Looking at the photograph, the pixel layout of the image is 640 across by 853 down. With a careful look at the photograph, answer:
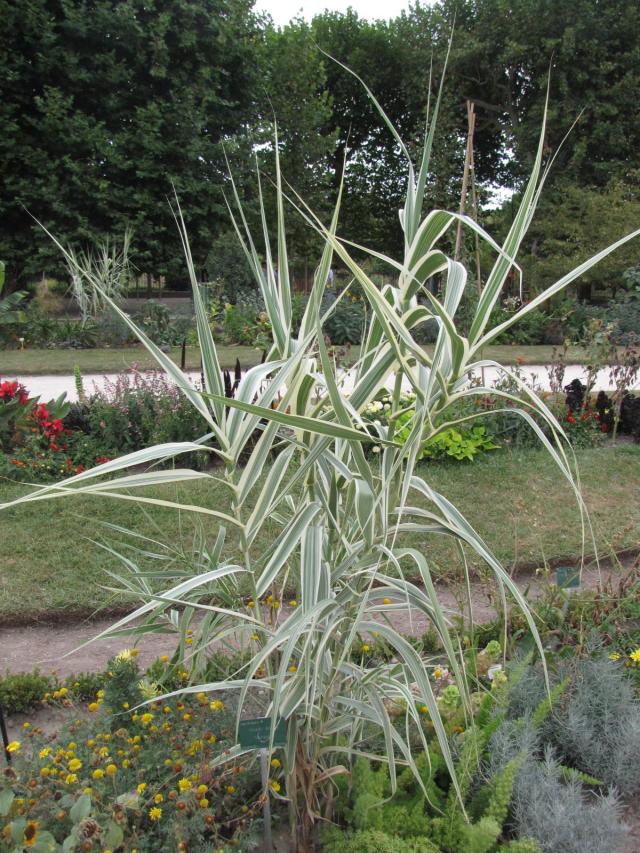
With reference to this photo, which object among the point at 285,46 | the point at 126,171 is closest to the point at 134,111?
the point at 126,171

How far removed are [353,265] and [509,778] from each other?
132cm

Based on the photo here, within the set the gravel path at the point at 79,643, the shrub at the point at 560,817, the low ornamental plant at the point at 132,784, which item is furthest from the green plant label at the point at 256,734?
the gravel path at the point at 79,643

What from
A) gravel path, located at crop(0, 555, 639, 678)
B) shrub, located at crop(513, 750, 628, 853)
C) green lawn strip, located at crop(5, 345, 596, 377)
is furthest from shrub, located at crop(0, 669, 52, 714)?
green lawn strip, located at crop(5, 345, 596, 377)

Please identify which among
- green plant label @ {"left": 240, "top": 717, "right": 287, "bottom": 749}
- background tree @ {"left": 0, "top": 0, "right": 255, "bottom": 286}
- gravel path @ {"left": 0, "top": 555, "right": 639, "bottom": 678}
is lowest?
gravel path @ {"left": 0, "top": 555, "right": 639, "bottom": 678}

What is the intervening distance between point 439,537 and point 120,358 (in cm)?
779

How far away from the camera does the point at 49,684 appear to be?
251cm

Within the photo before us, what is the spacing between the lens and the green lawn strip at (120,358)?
9609mm

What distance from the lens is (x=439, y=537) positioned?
4062mm

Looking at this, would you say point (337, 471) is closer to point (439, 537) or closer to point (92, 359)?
point (439, 537)

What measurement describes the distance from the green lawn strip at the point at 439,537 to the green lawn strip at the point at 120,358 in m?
3.79

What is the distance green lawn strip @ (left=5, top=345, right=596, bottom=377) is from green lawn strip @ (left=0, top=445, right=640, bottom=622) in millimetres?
3790

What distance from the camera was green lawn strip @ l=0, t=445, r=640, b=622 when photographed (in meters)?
3.46

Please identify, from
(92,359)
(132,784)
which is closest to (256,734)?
(132,784)

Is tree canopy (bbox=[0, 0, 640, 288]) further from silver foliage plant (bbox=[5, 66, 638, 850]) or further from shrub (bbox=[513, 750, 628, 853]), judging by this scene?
shrub (bbox=[513, 750, 628, 853])
